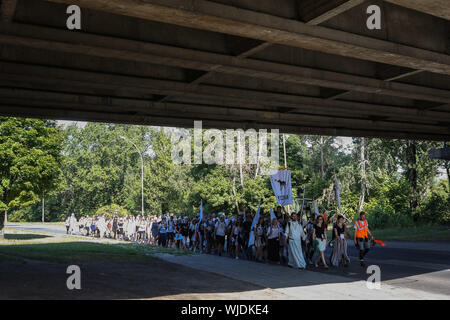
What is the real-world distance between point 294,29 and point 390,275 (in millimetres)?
7885

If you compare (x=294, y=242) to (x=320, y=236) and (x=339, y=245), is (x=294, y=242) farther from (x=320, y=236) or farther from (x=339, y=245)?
(x=339, y=245)

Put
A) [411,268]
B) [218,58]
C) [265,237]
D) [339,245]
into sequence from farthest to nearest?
[265,237], [339,245], [411,268], [218,58]

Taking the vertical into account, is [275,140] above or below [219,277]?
above

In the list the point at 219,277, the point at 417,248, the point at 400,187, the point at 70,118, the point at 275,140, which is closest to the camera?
the point at 219,277

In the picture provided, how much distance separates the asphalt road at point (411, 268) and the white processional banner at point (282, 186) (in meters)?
3.44

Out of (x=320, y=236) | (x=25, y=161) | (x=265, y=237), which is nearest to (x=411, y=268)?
(x=320, y=236)

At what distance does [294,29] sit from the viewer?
26.2ft

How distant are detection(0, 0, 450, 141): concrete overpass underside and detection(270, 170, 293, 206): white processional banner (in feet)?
7.75

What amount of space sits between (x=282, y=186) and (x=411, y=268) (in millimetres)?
6106

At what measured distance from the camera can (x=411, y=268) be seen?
14070mm

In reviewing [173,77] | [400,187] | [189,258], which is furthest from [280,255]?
[400,187]

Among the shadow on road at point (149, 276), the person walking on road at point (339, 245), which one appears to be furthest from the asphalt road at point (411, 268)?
the person walking on road at point (339, 245)

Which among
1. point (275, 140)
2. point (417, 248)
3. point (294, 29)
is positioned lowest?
point (417, 248)

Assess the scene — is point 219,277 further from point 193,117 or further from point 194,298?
point 193,117
